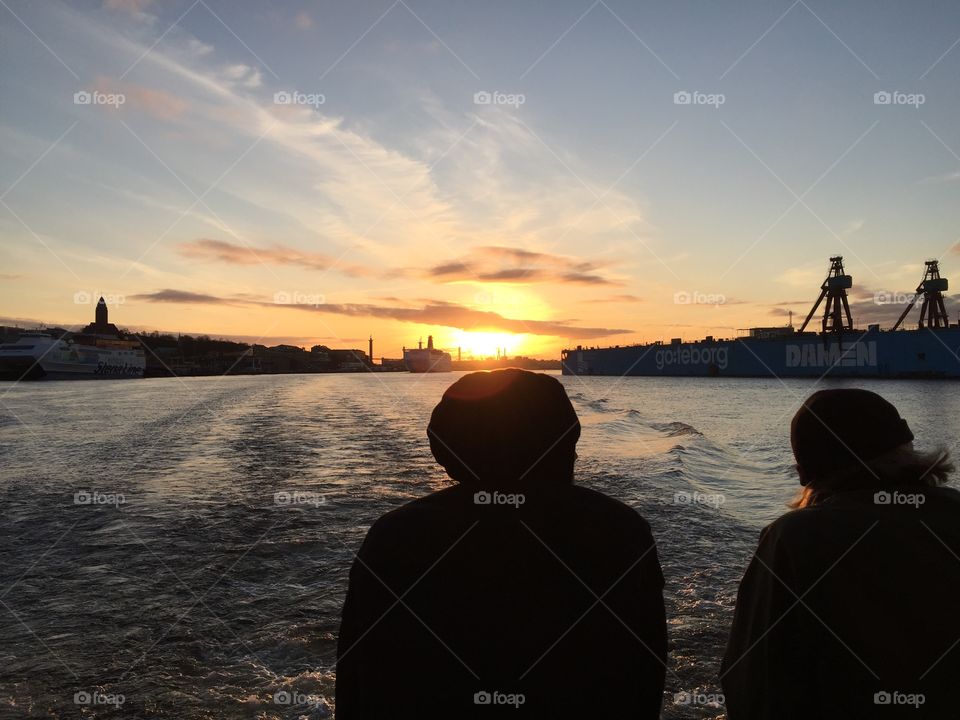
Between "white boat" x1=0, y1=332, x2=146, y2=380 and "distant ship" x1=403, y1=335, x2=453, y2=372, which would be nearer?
"white boat" x1=0, y1=332, x2=146, y2=380

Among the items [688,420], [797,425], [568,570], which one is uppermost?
[797,425]

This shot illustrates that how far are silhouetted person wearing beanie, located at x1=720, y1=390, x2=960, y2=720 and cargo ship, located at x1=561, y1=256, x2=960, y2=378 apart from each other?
75.0 metres

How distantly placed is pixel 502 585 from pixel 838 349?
262 feet

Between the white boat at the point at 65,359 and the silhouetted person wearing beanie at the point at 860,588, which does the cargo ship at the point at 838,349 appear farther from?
the white boat at the point at 65,359

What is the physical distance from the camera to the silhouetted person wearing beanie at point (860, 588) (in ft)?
5.98

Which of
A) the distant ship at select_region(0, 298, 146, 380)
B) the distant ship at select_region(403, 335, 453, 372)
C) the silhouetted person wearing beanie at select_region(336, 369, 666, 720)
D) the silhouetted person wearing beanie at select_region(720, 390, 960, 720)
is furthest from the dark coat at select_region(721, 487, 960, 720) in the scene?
the distant ship at select_region(403, 335, 453, 372)

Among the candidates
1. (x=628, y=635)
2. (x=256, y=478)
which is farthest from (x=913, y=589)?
(x=256, y=478)

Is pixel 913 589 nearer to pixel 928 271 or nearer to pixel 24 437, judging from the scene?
pixel 24 437

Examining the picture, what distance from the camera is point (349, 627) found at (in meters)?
1.62

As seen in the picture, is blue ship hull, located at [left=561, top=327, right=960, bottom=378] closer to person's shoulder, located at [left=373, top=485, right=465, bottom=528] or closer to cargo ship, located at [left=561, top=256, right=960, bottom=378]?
cargo ship, located at [left=561, top=256, right=960, bottom=378]

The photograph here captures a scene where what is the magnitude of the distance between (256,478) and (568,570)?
1132 centimetres

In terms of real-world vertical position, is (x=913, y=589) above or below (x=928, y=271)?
below

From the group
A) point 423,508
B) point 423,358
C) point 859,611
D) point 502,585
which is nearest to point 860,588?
point 859,611

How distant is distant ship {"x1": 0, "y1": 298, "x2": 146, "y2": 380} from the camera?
243 ft
